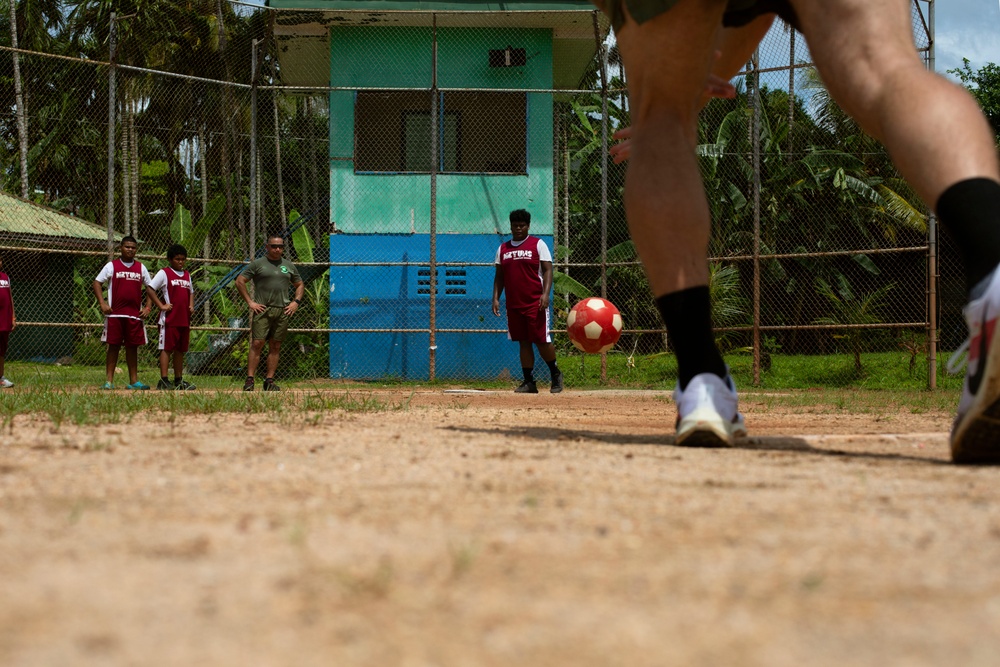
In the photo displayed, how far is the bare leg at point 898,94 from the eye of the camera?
216 cm

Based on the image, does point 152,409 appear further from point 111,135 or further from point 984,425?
point 111,135

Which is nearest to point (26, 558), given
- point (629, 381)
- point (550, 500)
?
point (550, 500)

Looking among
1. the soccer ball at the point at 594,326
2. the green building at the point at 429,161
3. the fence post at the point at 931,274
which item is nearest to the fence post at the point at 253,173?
the green building at the point at 429,161

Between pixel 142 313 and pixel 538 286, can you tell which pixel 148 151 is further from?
pixel 538 286

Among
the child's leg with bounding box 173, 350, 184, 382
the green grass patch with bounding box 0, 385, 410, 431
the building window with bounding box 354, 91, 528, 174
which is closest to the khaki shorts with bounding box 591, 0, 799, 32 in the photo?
the green grass patch with bounding box 0, 385, 410, 431

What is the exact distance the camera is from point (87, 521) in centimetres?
136

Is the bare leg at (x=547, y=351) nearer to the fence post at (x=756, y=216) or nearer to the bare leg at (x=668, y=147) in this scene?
the fence post at (x=756, y=216)

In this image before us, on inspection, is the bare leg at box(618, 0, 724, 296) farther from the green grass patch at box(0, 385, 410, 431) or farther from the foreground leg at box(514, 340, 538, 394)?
the foreground leg at box(514, 340, 538, 394)

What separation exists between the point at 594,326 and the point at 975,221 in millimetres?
6857

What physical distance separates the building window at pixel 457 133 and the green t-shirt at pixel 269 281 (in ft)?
11.5

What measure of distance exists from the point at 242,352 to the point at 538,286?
6.05 metres

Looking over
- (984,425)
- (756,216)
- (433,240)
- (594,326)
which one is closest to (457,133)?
(433,240)

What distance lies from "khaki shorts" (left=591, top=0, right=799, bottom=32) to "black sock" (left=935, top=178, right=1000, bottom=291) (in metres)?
0.70

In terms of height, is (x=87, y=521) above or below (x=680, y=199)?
below
